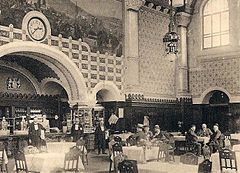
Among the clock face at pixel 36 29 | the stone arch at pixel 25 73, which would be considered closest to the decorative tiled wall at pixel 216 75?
the stone arch at pixel 25 73

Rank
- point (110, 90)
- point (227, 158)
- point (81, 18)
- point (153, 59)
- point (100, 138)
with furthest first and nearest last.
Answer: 1. point (153, 59)
2. point (110, 90)
3. point (81, 18)
4. point (100, 138)
5. point (227, 158)

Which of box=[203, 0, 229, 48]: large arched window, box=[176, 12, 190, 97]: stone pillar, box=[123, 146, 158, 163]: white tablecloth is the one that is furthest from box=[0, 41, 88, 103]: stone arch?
box=[203, 0, 229, 48]: large arched window

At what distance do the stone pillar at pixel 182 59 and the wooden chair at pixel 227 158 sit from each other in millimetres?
12804

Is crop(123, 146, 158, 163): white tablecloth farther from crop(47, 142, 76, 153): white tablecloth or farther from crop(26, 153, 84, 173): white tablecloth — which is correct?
crop(26, 153, 84, 173): white tablecloth

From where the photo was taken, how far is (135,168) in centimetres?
787

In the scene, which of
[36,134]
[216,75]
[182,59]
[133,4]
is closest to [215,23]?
[182,59]

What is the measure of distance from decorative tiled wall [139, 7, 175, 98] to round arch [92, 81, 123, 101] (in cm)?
161

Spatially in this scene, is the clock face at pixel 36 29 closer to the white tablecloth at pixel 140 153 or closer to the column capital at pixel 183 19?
the white tablecloth at pixel 140 153

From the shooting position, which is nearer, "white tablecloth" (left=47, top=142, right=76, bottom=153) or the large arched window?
"white tablecloth" (left=47, top=142, right=76, bottom=153)

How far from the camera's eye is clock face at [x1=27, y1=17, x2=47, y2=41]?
53.5 ft

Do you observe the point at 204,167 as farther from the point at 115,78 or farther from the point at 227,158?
the point at 115,78

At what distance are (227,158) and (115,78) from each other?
1071 centimetres

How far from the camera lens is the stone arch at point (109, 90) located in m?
19.4

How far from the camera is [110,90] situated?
66.1 ft
